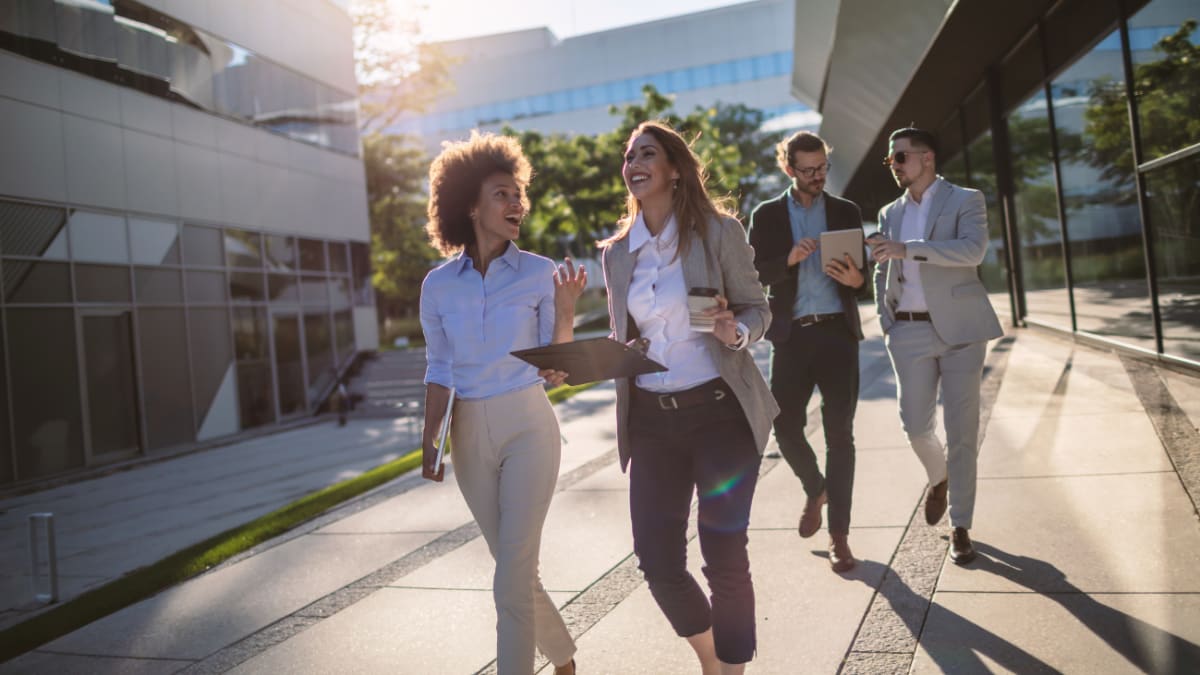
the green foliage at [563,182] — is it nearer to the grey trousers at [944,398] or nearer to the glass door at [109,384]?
the glass door at [109,384]

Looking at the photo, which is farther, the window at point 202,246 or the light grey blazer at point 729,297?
the window at point 202,246

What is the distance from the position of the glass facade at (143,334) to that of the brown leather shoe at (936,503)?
39.6 ft

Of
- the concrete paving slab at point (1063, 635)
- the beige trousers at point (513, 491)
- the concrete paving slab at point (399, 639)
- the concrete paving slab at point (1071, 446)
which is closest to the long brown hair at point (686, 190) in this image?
the beige trousers at point (513, 491)

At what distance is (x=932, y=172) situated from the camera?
4445 millimetres

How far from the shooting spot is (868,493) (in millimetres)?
5648

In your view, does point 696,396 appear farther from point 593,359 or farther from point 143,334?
point 143,334

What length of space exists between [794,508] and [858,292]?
1.63m

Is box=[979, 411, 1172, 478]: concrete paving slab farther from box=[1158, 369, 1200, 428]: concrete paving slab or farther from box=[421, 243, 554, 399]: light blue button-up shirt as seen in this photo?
box=[421, 243, 554, 399]: light blue button-up shirt

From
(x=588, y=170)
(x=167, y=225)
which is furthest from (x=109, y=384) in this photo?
(x=588, y=170)

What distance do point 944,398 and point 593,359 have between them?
92.3 inches

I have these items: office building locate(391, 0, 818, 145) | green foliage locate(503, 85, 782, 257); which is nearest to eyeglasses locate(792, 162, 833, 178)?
green foliage locate(503, 85, 782, 257)

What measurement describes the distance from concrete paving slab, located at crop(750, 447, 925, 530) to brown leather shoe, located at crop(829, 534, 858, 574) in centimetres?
38

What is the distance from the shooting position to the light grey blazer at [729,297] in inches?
117

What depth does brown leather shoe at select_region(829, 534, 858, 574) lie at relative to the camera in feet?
14.0
